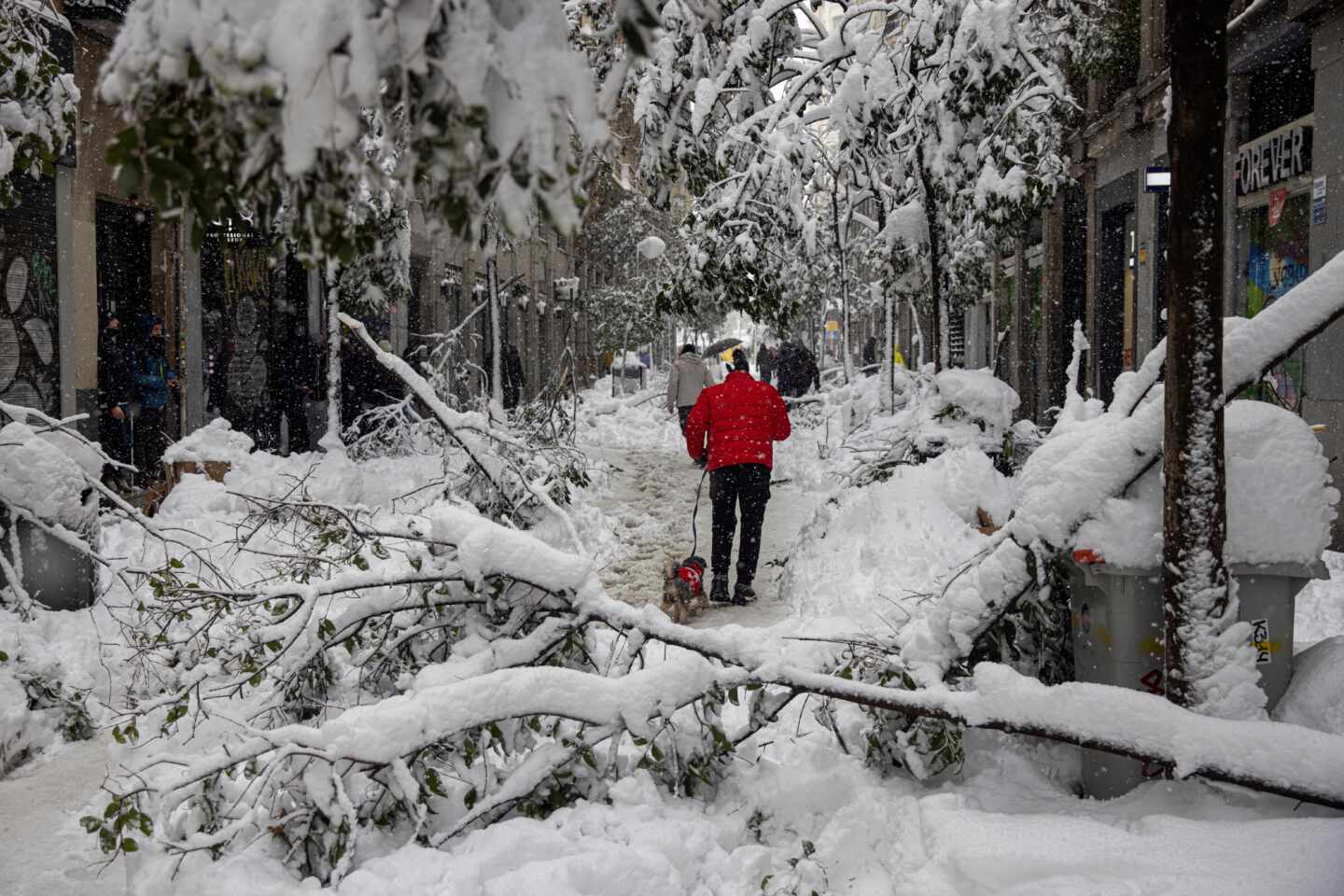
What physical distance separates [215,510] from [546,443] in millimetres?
2962

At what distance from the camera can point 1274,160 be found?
405 inches

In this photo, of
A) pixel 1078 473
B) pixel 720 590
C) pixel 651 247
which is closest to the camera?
pixel 1078 473

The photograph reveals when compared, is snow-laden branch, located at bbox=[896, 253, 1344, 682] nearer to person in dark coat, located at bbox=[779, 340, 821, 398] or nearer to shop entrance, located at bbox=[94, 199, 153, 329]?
shop entrance, located at bbox=[94, 199, 153, 329]

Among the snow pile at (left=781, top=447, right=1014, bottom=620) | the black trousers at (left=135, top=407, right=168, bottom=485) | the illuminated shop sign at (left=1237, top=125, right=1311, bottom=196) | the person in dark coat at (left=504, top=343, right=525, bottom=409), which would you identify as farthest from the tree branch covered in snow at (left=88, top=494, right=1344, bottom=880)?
the person in dark coat at (left=504, top=343, right=525, bottom=409)

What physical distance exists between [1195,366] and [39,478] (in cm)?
563

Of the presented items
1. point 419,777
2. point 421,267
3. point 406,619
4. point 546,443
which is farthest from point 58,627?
point 421,267

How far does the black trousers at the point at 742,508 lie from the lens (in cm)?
858

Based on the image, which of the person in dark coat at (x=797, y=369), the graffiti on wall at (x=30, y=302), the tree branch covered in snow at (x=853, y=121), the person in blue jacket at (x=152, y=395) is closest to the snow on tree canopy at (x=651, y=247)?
the person in dark coat at (x=797, y=369)

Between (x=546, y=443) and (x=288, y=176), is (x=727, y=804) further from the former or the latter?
(x=546, y=443)

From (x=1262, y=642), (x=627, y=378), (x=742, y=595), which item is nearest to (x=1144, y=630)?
(x=1262, y=642)

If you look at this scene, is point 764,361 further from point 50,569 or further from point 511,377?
point 50,569

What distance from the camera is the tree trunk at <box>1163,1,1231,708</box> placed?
3.35 m

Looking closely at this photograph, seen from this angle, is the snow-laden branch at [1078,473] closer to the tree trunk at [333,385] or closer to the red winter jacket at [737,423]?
the red winter jacket at [737,423]

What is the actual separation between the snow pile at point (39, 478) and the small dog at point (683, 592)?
141 inches
